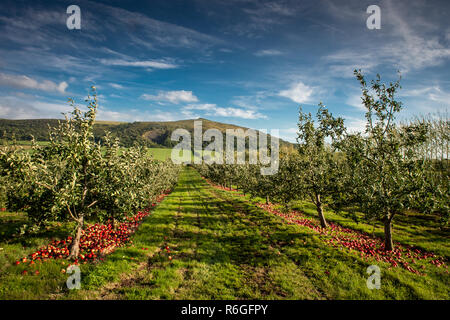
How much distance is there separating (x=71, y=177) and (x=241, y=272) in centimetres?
1084

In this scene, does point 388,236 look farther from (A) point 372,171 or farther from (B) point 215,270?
(B) point 215,270

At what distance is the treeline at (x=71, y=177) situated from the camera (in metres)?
8.94

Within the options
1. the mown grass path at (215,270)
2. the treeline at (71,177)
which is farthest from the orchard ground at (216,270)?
the treeline at (71,177)

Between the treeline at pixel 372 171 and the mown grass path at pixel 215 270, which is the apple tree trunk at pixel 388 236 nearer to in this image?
the treeline at pixel 372 171

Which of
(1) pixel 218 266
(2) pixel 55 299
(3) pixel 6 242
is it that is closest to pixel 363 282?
(1) pixel 218 266

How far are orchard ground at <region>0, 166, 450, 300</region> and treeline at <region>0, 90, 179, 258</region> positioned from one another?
248cm

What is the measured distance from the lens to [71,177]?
1022 centimetres

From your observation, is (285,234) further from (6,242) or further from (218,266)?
(6,242)

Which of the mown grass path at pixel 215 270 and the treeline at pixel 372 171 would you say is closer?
the mown grass path at pixel 215 270

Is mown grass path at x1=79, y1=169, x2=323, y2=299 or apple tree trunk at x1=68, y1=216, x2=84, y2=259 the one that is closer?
mown grass path at x1=79, y1=169, x2=323, y2=299

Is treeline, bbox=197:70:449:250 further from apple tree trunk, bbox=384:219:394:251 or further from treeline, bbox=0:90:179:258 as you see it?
treeline, bbox=0:90:179:258

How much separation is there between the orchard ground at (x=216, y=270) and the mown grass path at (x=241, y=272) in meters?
0.05

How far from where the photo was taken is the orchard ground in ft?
26.5
